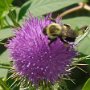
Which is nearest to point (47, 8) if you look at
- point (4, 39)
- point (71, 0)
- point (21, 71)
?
point (71, 0)

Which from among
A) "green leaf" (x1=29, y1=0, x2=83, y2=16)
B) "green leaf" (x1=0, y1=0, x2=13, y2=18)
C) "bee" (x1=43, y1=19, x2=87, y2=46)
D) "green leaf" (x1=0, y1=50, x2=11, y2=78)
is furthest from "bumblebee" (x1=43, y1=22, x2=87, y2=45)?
"green leaf" (x1=0, y1=0, x2=13, y2=18)

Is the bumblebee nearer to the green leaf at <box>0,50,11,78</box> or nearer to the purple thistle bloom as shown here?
the purple thistle bloom

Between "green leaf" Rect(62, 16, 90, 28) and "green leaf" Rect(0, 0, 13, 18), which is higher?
"green leaf" Rect(0, 0, 13, 18)

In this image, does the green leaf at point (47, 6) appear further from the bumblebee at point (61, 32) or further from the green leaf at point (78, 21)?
the bumblebee at point (61, 32)

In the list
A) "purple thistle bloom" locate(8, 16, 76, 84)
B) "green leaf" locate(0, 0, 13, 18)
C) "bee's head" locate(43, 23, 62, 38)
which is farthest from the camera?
"green leaf" locate(0, 0, 13, 18)

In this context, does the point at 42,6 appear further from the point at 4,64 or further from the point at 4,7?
the point at 4,64

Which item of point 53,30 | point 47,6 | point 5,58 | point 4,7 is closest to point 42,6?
point 47,6

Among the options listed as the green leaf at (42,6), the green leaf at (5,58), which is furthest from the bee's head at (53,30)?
the green leaf at (42,6)

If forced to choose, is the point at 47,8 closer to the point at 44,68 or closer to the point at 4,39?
the point at 4,39
